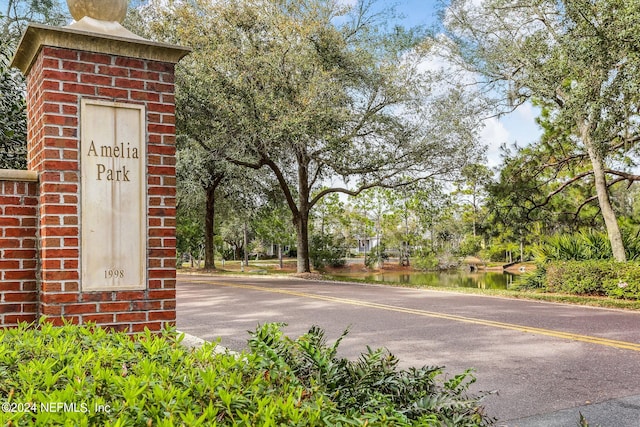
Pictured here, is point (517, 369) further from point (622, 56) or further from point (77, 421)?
point (622, 56)

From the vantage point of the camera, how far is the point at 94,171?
4.04 meters

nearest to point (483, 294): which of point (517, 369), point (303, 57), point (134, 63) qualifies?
point (517, 369)

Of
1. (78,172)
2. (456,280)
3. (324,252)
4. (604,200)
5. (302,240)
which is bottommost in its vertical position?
(456,280)

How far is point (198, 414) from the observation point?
189cm

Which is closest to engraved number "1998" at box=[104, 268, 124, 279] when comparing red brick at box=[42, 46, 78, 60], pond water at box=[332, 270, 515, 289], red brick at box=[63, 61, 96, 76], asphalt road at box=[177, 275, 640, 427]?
asphalt road at box=[177, 275, 640, 427]

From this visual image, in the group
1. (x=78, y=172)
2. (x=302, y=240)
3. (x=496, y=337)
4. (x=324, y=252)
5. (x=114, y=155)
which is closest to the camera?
(x=78, y=172)

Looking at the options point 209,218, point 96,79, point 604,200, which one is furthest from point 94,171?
point 209,218

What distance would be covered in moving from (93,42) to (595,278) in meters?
13.1

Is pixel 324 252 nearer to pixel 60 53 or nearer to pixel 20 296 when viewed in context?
pixel 20 296

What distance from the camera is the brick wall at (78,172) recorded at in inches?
154

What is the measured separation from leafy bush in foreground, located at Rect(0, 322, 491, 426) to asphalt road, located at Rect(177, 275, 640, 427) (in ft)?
5.04

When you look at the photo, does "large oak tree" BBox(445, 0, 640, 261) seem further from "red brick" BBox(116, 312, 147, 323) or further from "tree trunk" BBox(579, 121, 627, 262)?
"red brick" BBox(116, 312, 147, 323)

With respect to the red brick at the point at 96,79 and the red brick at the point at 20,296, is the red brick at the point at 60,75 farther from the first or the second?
the red brick at the point at 20,296

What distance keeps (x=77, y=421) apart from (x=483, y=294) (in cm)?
1329
